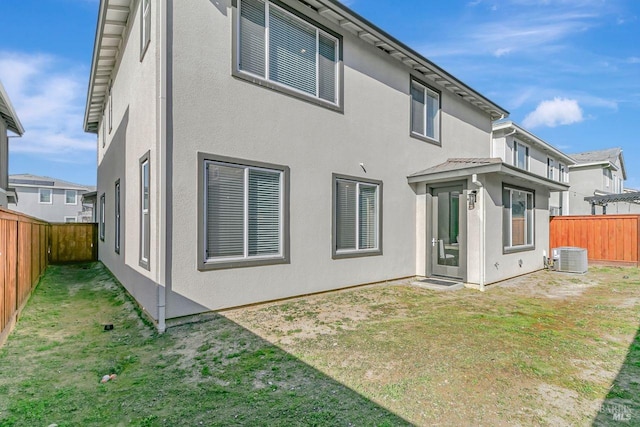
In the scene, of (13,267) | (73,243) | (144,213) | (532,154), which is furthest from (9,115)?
(532,154)

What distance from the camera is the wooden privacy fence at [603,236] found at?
40.5 ft

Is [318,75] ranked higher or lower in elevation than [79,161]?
lower

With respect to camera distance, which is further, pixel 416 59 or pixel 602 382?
pixel 416 59

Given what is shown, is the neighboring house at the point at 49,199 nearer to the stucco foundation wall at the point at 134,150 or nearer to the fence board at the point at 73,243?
the fence board at the point at 73,243

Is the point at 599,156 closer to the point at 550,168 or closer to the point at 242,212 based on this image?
the point at 550,168

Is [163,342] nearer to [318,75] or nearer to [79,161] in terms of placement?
[318,75]

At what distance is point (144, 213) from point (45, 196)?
34.1m

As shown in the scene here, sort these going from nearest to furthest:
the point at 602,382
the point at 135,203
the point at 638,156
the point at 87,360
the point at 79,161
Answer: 1. the point at 602,382
2. the point at 87,360
3. the point at 135,203
4. the point at 638,156
5. the point at 79,161

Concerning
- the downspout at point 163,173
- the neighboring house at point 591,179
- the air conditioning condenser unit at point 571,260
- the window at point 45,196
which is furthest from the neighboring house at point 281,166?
the window at point 45,196

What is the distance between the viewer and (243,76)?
19.7ft

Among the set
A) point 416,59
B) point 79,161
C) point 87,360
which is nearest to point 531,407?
point 87,360

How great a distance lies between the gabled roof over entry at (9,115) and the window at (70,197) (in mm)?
19384

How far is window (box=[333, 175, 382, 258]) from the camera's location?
7648mm

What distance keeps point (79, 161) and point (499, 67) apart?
41262 millimetres
